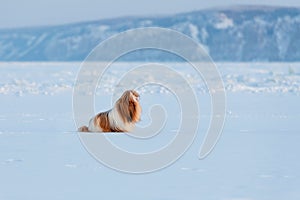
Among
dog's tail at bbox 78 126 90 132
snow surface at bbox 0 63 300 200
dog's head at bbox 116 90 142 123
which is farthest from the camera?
dog's tail at bbox 78 126 90 132

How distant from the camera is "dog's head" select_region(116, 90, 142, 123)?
247 inches

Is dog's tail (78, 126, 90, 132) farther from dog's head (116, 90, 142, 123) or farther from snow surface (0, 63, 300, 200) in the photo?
dog's head (116, 90, 142, 123)

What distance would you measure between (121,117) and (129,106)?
17 cm

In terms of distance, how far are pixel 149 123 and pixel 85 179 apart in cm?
290

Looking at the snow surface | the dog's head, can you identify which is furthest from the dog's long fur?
the snow surface

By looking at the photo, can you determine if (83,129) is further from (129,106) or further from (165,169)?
(165,169)

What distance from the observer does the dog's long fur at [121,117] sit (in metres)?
6.29

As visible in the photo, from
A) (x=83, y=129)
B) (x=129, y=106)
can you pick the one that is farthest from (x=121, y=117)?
(x=83, y=129)

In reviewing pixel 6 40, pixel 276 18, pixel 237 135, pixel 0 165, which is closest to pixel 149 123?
pixel 237 135

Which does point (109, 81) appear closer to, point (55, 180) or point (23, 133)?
point (23, 133)

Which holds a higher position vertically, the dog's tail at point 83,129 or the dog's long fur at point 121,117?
the dog's tail at point 83,129

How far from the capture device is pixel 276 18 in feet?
132

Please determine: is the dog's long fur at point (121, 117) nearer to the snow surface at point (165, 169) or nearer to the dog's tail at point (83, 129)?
the dog's tail at point (83, 129)

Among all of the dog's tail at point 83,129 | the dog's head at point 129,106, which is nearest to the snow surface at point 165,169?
the dog's tail at point 83,129
